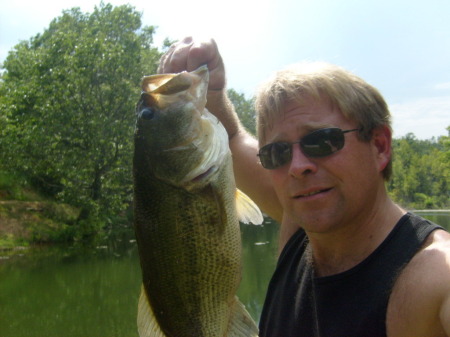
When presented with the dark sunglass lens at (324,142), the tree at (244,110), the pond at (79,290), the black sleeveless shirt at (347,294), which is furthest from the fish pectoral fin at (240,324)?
the tree at (244,110)

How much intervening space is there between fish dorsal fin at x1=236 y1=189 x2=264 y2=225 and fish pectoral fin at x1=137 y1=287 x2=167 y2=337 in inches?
21.2

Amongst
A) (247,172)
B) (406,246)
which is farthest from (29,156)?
(406,246)

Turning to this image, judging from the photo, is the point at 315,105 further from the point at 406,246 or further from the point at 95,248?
the point at 95,248

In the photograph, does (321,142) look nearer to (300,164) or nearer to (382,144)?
(300,164)

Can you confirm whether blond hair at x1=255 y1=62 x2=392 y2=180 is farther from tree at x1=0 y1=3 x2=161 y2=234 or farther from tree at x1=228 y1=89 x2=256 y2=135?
tree at x1=228 y1=89 x2=256 y2=135

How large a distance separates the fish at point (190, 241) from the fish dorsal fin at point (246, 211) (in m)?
0.05

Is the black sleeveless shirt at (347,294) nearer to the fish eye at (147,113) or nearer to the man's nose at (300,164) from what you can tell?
the man's nose at (300,164)

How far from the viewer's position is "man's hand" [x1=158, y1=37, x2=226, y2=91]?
2.16 meters

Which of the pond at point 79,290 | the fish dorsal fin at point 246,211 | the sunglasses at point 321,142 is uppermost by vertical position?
the sunglasses at point 321,142

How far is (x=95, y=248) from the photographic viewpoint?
1906 centimetres

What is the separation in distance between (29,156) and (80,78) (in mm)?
4059

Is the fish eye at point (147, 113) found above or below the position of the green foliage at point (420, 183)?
above

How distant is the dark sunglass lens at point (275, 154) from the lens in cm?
203

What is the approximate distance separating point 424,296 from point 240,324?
2.47ft
